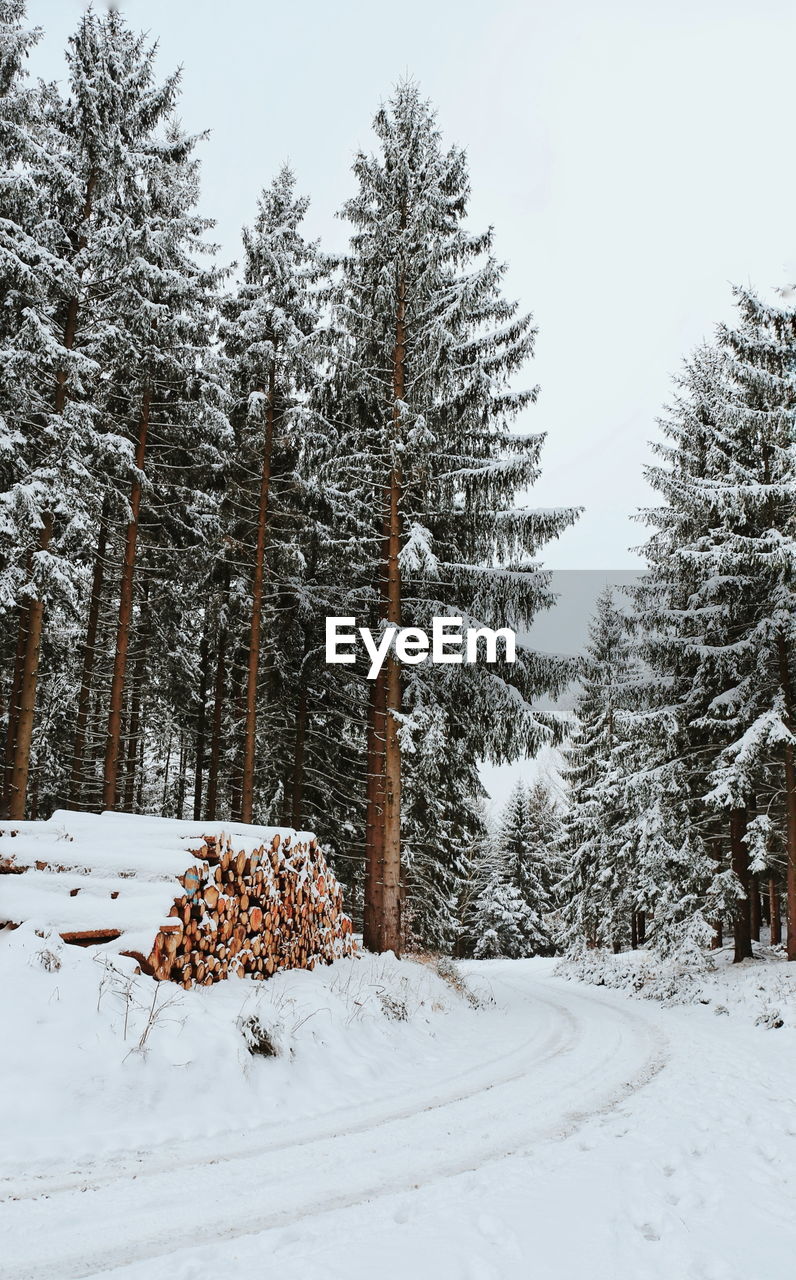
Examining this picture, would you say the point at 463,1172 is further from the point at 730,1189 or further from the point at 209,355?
the point at 209,355

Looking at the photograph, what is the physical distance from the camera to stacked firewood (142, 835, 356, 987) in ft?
24.6

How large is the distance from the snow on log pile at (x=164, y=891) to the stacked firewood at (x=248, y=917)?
1 cm

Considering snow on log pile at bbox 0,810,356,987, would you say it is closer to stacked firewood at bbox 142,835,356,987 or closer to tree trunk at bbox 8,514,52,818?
stacked firewood at bbox 142,835,356,987

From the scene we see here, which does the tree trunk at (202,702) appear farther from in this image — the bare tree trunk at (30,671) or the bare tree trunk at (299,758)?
the bare tree trunk at (30,671)

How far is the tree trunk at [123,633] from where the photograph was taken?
48.4 ft

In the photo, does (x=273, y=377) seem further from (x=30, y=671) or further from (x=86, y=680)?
(x=86, y=680)

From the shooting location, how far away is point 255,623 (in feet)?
51.1

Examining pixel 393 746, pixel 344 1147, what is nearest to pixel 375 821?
pixel 393 746

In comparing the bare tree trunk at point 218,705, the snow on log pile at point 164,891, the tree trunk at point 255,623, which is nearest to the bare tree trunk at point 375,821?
the tree trunk at point 255,623

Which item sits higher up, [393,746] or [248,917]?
[393,746]

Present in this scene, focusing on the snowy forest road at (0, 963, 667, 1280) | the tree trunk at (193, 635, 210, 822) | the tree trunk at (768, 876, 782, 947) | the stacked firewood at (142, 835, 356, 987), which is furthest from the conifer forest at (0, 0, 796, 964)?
the tree trunk at (768, 876, 782, 947)

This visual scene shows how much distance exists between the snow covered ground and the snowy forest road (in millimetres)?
19

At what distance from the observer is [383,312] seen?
15.6 metres

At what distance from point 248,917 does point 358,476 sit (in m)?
9.14
